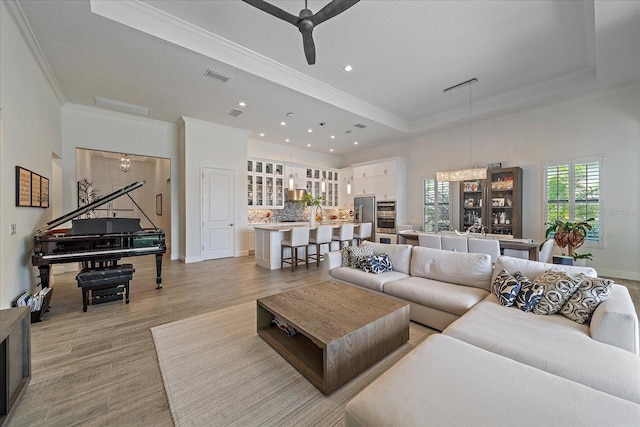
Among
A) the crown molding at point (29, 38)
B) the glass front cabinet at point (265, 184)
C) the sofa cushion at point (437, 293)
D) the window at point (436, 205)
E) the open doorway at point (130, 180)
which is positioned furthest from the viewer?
the open doorway at point (130, 180)

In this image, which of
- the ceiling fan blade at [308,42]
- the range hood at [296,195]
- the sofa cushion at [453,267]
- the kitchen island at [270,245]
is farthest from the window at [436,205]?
the ceiling fan blade at [308,42]

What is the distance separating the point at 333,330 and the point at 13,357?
2.18m

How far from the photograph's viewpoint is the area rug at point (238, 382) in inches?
63.3

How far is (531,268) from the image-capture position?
2488 millimetres

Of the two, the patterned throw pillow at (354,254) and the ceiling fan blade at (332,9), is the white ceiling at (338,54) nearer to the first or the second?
the ceiling fan blade at (332,9)

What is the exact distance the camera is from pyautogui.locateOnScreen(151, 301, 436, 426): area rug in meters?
1.61

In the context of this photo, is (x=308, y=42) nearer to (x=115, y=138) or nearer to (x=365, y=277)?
(x=365, y=277)

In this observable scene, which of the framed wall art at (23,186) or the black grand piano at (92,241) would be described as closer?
the framed wall art at (23,186)

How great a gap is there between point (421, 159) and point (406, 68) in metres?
3.53

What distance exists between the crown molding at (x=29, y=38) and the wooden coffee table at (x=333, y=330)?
13.1 ft

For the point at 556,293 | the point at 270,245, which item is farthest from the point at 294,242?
the point at 556,293

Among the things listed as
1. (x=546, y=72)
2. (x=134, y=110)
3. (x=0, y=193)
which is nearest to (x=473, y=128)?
(x=546, y=72)

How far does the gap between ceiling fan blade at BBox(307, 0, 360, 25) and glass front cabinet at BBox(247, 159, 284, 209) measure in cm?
533

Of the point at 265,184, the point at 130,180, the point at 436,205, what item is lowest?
the point at 436,205
